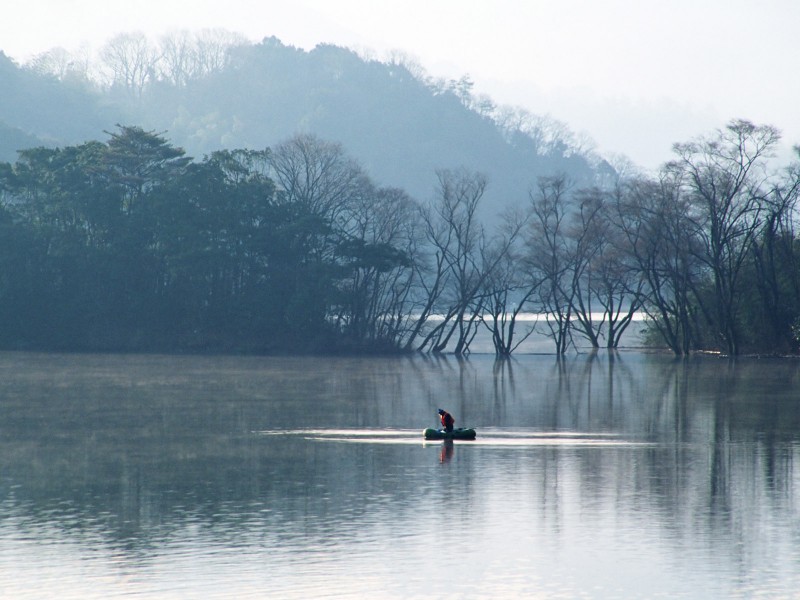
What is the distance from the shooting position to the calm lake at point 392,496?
13992mm

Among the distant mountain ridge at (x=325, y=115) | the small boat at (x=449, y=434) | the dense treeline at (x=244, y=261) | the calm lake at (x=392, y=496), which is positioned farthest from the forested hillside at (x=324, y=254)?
the distant mountain ridge at (x=325, y=115)

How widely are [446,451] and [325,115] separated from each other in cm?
12911

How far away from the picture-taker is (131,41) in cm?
16850

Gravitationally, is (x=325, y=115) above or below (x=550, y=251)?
above

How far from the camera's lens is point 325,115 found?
496 feet

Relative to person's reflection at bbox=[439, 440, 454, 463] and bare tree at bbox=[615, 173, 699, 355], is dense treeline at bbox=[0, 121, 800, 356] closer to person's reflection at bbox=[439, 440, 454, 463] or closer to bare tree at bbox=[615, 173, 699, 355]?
bare tree at bbox=[615, 173, 699, 355]

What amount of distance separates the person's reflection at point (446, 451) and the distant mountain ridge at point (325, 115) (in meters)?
103

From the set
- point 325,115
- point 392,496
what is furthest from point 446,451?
point 325,115

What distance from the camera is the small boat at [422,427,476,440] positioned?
25969mm

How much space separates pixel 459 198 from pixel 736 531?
5642 centimetres

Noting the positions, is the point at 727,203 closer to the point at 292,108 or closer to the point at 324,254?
the point at 324,254

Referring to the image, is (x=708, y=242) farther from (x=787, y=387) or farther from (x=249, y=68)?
(x=249, y=68)

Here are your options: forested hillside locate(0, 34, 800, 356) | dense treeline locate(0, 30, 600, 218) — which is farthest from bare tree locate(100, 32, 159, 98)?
forested hillside locate(0, 34, 800, 356)

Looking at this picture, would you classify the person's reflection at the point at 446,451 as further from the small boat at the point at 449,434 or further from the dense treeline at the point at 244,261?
the dense treeline at the point at 244,261
